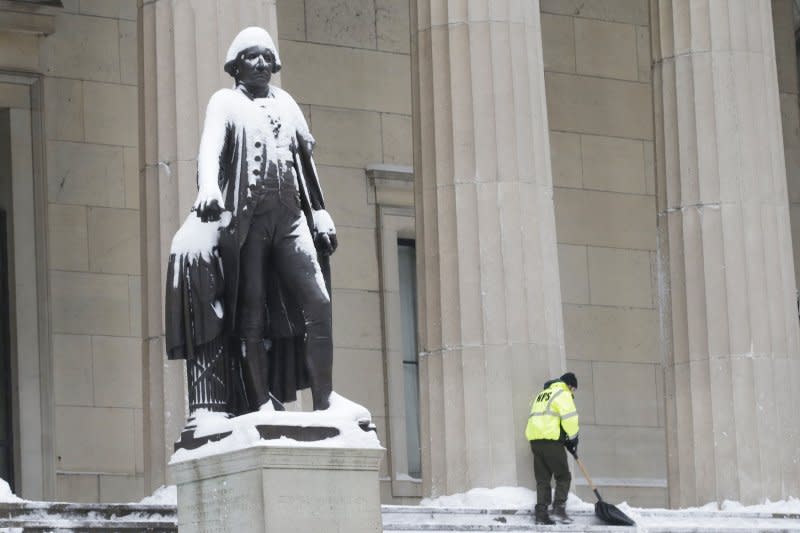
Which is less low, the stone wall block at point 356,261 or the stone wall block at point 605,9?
the stone wall block at point 605,9

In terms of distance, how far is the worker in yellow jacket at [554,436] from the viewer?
2509 centimetres

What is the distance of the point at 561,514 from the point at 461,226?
378cm

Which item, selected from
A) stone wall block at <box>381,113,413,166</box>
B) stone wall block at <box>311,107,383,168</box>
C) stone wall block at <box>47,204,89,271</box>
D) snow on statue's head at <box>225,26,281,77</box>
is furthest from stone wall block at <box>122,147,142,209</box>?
snow on statue's head at <box>225,26,281,77</box>

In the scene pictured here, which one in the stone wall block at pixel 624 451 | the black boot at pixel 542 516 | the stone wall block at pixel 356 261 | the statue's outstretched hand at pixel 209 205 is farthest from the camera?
the stone wall block at pixel 624 451

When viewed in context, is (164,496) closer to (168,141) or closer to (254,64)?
(168,141)

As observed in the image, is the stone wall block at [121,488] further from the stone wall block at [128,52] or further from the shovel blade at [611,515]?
the shovel blade at [611,515]

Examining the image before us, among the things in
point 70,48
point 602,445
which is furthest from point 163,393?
point 602,445

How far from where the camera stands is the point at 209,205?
674 inches

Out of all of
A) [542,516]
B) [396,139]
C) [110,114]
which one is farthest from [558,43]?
[542,516]

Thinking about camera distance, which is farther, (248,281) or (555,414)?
(555,414)

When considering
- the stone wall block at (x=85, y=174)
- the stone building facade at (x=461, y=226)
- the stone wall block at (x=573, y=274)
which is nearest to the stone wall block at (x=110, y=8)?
the stone building facade at (x=461, y=226)

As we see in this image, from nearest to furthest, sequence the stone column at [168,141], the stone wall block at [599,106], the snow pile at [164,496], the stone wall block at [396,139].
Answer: the snow pile at [164,496], the stone column at [168,141], the stone wall block at [396,139], the stone wall block at [599,106]

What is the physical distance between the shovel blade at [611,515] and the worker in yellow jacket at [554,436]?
811mm

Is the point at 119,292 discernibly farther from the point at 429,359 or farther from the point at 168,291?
the point at 168,291
